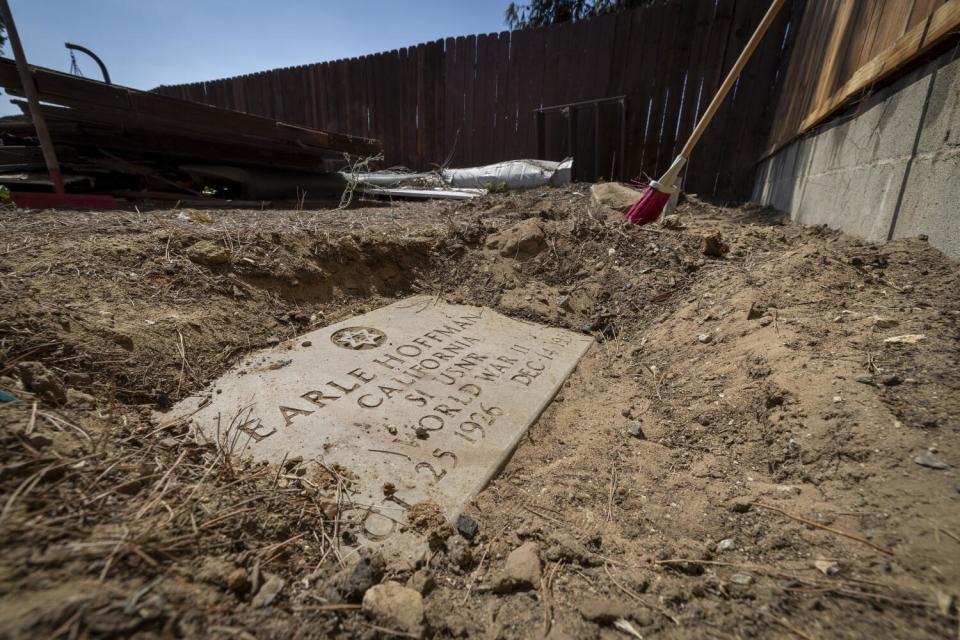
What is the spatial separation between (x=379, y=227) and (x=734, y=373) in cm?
265

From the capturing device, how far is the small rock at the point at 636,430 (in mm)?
1573

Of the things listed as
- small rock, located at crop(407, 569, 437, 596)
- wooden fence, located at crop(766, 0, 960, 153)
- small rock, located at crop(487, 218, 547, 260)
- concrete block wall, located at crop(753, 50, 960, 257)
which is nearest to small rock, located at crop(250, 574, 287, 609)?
small rock, located at crop(407, 569, 437, 596)

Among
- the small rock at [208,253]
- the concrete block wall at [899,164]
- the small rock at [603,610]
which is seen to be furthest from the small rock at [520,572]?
the small rock at [208,253]

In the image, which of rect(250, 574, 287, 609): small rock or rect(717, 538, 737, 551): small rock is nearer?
rect(250, 574, 287, 609): small rock

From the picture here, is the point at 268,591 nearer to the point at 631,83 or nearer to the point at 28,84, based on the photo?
the point at 28,84

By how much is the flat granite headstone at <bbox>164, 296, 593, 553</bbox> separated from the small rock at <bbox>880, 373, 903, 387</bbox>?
3.74 ft

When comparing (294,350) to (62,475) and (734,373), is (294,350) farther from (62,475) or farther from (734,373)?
(734,373)

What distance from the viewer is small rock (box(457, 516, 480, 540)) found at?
3.78 ft

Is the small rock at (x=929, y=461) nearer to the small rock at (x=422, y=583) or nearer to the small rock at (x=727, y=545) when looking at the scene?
the small rock at (x=727, y=545)

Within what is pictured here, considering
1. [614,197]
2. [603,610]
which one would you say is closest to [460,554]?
[603,610]

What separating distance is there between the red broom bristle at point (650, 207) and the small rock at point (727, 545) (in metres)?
2.73

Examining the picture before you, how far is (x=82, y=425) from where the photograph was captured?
1.08 m

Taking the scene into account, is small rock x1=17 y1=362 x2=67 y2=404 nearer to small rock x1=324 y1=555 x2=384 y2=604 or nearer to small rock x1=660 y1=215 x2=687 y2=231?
small rock x1=324 y1=555 x2=384 y2=604

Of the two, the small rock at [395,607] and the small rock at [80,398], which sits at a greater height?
the small rock at [80,398]
